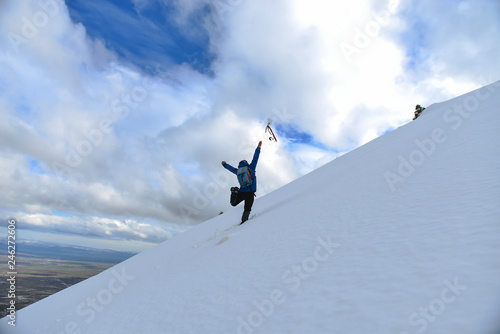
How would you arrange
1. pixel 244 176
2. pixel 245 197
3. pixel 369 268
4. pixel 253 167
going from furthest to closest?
pixel 245 197 < pixel 253 167 < pixel 244 176 < pixel 369 268

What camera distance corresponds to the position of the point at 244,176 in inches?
342

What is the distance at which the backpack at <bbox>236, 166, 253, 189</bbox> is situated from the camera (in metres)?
8.68

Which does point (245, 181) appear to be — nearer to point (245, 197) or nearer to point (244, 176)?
point (244, 176)

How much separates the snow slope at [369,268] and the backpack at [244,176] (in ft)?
8.44

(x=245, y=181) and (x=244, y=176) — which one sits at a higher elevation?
(x=244, y=176)

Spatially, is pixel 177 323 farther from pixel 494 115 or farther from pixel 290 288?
pixel 494 115

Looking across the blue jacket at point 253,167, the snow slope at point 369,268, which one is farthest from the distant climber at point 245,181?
the snow slope at point 369,268

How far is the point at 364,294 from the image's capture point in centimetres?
239

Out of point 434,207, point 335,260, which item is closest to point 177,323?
point 335,260

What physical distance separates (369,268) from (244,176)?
6.15 m

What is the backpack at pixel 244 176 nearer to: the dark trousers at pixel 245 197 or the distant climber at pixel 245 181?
the distant climber at pixel 245 181

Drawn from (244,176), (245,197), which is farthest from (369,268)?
(245,197)

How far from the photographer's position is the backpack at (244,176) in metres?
8.68

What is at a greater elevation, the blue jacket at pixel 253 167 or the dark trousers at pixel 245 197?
the blue jacket at pixel 253 167
